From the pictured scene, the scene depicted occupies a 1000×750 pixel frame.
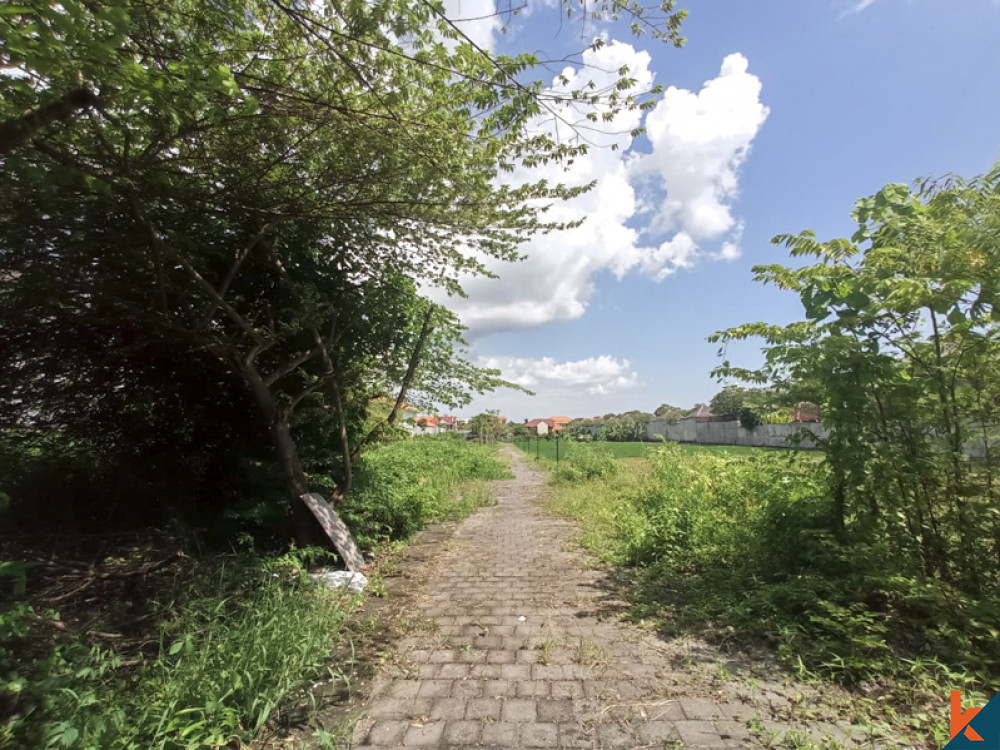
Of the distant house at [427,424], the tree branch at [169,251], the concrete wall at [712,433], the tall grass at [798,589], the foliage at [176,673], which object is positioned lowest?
the foliage at [176,673]

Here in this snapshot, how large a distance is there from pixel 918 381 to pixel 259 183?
18.2 feet

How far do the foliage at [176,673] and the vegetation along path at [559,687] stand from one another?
1.84 ft

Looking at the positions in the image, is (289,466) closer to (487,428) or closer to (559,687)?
(559,687)

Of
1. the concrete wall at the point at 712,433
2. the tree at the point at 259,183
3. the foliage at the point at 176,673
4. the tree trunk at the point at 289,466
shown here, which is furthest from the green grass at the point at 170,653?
the concrete wall at the point at 712,433

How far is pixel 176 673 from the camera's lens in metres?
2.62

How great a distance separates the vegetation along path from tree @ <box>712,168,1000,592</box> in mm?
1544

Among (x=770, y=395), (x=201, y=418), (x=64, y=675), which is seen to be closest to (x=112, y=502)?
(x=201, y=418)

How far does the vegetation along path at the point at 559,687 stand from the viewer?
2406 millimetres

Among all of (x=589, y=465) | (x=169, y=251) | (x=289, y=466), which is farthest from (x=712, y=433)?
(x=169, y=251)

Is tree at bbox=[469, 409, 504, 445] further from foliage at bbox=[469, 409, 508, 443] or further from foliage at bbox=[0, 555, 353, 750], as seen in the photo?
foliage at bbox=[0, 555, 353, 750]

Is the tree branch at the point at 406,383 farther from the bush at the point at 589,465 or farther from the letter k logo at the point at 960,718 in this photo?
the bush at the point at 589,465

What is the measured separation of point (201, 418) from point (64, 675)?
3.78 meters

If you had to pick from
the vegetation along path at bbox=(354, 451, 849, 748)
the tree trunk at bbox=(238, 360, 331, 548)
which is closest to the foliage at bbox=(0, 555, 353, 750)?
the vegetation along path at bbox=(354, 451, 849, 748)

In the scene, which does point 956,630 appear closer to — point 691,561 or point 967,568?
point 967,568
